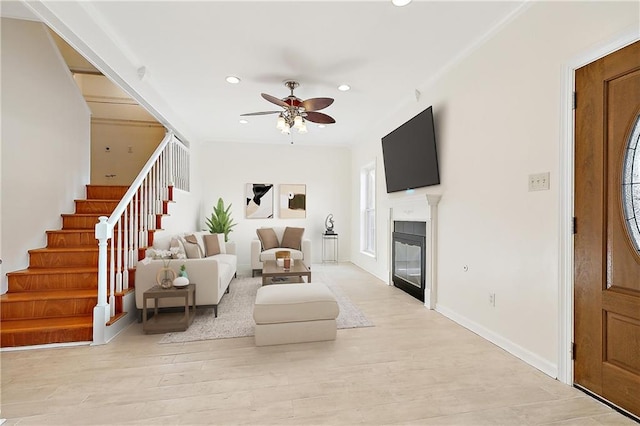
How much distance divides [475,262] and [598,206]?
1.23 m

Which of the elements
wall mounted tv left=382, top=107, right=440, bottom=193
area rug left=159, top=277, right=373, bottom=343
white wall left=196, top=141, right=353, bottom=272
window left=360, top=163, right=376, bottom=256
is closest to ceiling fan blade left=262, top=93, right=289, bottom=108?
wall mounted tv left=382, top=107, right=440, bottom=193

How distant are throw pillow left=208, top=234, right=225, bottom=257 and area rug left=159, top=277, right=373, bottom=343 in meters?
0.94

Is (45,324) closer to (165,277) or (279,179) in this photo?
(165,277)

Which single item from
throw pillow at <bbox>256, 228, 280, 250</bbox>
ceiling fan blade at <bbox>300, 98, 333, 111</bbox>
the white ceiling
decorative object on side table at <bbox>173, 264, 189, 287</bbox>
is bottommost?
decorative object on side table at <bbox>173, 264, 189, 287</bbox>

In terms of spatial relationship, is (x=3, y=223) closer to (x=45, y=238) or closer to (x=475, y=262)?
(x=45, y=238)

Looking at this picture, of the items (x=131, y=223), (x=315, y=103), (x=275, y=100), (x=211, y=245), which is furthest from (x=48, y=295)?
(x=315, y=103)

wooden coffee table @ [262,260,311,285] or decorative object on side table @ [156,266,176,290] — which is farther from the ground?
decorative object on side table @ [156,266,176,290]

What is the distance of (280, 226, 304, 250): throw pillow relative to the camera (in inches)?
232

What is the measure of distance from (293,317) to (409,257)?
2303 millimetres

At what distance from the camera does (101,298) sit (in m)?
2.79

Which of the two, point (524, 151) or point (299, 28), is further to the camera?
point (299, 28)

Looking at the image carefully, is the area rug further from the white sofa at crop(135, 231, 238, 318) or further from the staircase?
the staircase

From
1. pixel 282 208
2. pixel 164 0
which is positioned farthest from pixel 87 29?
pixel 282 208

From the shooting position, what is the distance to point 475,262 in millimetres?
2984
